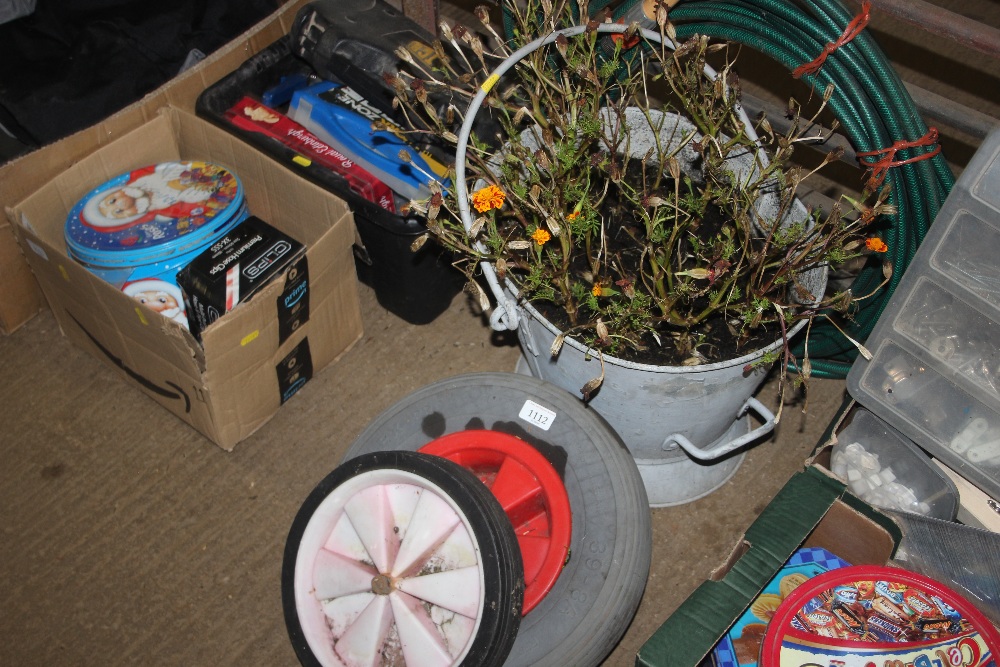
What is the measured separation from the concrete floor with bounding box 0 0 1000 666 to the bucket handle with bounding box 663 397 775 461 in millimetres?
286

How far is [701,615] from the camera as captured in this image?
1.23 meters

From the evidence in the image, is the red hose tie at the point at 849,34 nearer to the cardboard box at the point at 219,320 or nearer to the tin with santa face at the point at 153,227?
the cardboard box at the point at 219,320

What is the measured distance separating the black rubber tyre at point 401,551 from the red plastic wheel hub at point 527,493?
0.08 metres

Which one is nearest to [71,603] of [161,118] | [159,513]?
[159,513]

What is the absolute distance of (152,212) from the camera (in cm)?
186

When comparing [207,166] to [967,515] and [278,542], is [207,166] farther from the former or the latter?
[967,515]

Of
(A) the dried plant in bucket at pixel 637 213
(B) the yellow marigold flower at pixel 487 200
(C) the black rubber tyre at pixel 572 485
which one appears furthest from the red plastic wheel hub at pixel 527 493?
(B) the yellow marigold flower at pixel 487 200

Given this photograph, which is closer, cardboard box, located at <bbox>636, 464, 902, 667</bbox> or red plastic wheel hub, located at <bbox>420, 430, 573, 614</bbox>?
cardboard box, located at <bbox>636, 464, 902, 667</bbox>

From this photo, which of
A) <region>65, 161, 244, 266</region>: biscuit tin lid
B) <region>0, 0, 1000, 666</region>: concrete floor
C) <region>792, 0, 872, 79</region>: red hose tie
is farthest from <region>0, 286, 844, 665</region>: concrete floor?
<region>792, 0, 872, 79</region>: red hose tie

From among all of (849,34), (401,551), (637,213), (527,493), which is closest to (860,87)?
(849,34)

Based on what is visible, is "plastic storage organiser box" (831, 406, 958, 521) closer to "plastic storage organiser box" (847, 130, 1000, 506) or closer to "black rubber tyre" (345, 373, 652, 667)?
"plastic storage organiser box" (847, 130, 1000, 506)

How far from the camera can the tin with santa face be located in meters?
1.78

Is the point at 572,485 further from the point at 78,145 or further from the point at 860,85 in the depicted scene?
the point at 78,145

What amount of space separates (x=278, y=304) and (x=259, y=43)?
2.63 ft
